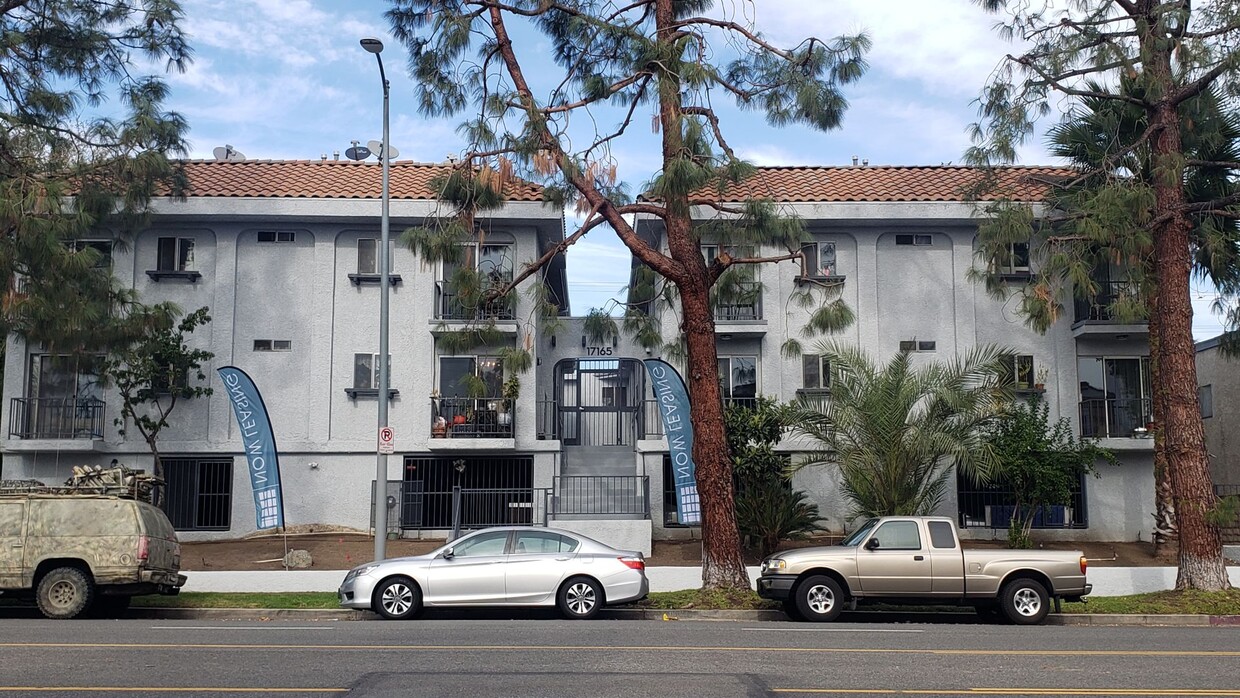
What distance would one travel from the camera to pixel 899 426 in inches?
886

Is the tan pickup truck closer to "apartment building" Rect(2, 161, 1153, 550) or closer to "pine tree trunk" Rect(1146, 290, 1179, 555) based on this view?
"pine tree trunk" Rect(1146, 290, 1179, 555)

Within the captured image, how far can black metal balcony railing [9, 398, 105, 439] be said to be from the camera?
26.2m

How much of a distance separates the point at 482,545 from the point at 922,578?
5.98 meters

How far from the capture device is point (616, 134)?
17.3 metres

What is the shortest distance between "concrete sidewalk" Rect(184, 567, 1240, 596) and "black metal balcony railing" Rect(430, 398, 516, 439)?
249 inches

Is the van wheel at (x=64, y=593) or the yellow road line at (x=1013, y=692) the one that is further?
A: the van wheel at (x=64, y=593)

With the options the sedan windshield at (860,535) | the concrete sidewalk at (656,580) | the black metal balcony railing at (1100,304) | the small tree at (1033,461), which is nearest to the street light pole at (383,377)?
the concrete sidewalk at (656,580)

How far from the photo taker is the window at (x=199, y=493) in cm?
2662

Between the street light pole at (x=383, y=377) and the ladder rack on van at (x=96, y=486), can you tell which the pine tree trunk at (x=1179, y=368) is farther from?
the ladder rack on van at (x=96, y=486)

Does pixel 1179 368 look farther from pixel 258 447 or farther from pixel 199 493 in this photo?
pixel 199 493

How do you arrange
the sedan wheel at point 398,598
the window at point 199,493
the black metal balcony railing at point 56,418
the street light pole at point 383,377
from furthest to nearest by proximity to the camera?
the window at point 199,493
the black metal balcony railing at point 56,418
the street light pole at point 383,377
the sedan wheel at point 398,598

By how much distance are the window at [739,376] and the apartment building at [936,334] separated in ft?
0.08

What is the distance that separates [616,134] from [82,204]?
1020 cm

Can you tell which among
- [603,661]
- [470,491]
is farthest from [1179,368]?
[470,491]
